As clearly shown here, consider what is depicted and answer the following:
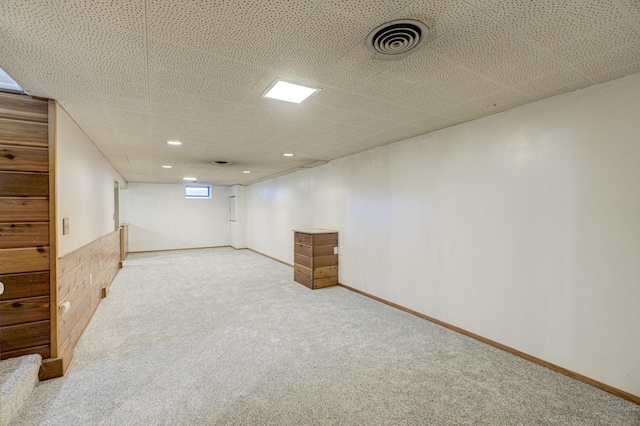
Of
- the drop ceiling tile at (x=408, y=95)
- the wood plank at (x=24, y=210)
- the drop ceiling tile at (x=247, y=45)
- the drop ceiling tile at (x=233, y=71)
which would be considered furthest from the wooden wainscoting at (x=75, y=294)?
the drop ceiling tile at (x=408, y=95)

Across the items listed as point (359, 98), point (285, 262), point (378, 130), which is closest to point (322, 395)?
point (359, 98)

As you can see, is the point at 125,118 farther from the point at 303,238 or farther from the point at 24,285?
the point at 303,238

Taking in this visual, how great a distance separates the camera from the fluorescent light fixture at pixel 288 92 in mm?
2213

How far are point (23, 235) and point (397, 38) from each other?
3112 mm

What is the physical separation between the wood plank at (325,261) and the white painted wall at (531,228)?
40.1 inches

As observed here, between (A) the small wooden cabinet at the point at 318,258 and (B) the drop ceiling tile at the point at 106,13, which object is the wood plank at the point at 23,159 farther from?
(A) the small wooden cabinet at the point at 318,258

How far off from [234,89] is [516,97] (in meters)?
2.36

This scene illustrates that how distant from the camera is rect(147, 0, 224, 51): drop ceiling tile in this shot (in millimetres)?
1347

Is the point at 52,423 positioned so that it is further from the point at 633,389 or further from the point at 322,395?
the point at 633,389

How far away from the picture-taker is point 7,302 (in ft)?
7.35

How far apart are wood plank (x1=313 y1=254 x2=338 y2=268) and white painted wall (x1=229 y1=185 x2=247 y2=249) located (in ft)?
18.5

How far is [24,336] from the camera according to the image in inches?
90.0

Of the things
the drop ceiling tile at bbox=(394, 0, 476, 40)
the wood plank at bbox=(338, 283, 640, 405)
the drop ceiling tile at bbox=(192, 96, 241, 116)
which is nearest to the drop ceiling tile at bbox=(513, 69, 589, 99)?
the drop ceiling tile at bbox=(394, 0, 476, 40)

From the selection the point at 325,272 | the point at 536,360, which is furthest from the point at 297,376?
the point at 325,272
